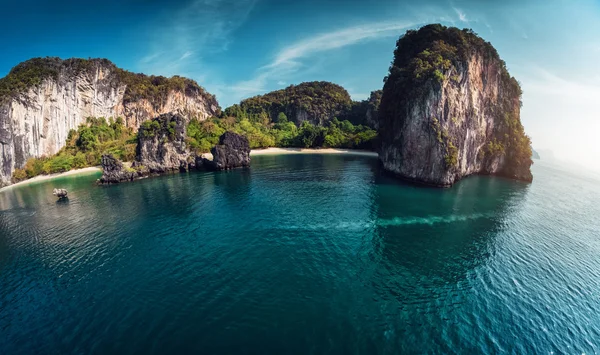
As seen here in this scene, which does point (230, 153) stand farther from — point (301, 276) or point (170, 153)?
point (301, 276)

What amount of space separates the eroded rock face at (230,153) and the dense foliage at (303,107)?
277 feet

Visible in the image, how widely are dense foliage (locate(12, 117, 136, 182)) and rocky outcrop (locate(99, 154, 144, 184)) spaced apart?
1712cm

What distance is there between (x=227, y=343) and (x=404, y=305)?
594 inches

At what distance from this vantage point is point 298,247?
3250 centimetres

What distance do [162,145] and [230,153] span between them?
21065 millimetres

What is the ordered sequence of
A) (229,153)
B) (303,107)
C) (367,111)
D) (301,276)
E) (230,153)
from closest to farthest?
(301,276) < (229,153) < (230,153) < (367,111) < (303,107)

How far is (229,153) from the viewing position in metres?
87.1

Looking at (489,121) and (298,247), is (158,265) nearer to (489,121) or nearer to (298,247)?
(298,247)

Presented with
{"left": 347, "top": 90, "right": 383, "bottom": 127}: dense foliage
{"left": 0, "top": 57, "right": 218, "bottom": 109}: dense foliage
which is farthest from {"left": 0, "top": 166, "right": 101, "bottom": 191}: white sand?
{"left": 347, "top": 90, "right": 383, "bottom": 127}: dense foliage

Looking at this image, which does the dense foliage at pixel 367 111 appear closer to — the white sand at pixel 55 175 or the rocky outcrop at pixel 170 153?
the rocky outcrop at pixel 170 153

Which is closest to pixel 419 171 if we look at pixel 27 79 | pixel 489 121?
pixel 489 121

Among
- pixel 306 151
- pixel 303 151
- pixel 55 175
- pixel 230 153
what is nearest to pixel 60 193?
pixel 230 153

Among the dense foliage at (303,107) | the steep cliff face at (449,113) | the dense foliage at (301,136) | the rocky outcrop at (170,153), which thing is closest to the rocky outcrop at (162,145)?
the rocky outcrop at (170,153)

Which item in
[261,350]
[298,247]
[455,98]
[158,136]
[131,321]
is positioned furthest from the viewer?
[158,136]
